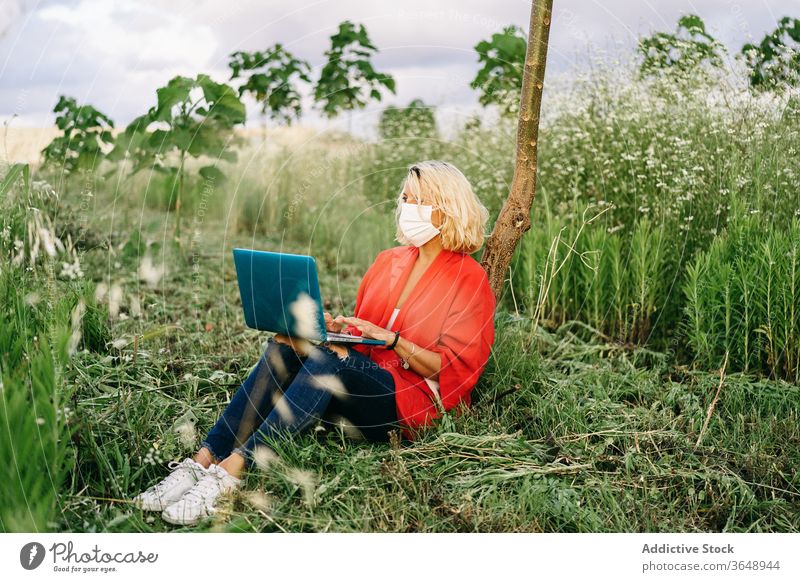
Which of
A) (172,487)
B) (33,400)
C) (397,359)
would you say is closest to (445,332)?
(397,359)

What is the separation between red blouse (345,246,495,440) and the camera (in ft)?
8.23

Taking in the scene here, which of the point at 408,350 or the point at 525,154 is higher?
the point at 525,154

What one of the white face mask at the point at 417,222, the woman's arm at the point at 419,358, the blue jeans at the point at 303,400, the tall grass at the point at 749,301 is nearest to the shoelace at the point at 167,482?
the blue jeans at the point at 303,400

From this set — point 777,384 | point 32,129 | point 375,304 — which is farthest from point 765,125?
point 32,129

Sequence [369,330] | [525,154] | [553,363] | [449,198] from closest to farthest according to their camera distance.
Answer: [369,330] < [449,198] < [525,154] < [553,363]

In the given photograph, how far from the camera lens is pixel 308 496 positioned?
2199 millimetres

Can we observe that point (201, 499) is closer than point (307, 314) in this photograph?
Yes

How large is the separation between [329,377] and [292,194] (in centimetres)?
348

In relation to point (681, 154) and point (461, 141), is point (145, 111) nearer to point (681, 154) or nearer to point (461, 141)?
point (461, 141)

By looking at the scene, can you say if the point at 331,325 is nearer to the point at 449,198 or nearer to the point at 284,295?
the point at 284,295

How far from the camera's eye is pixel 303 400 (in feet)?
7.88
